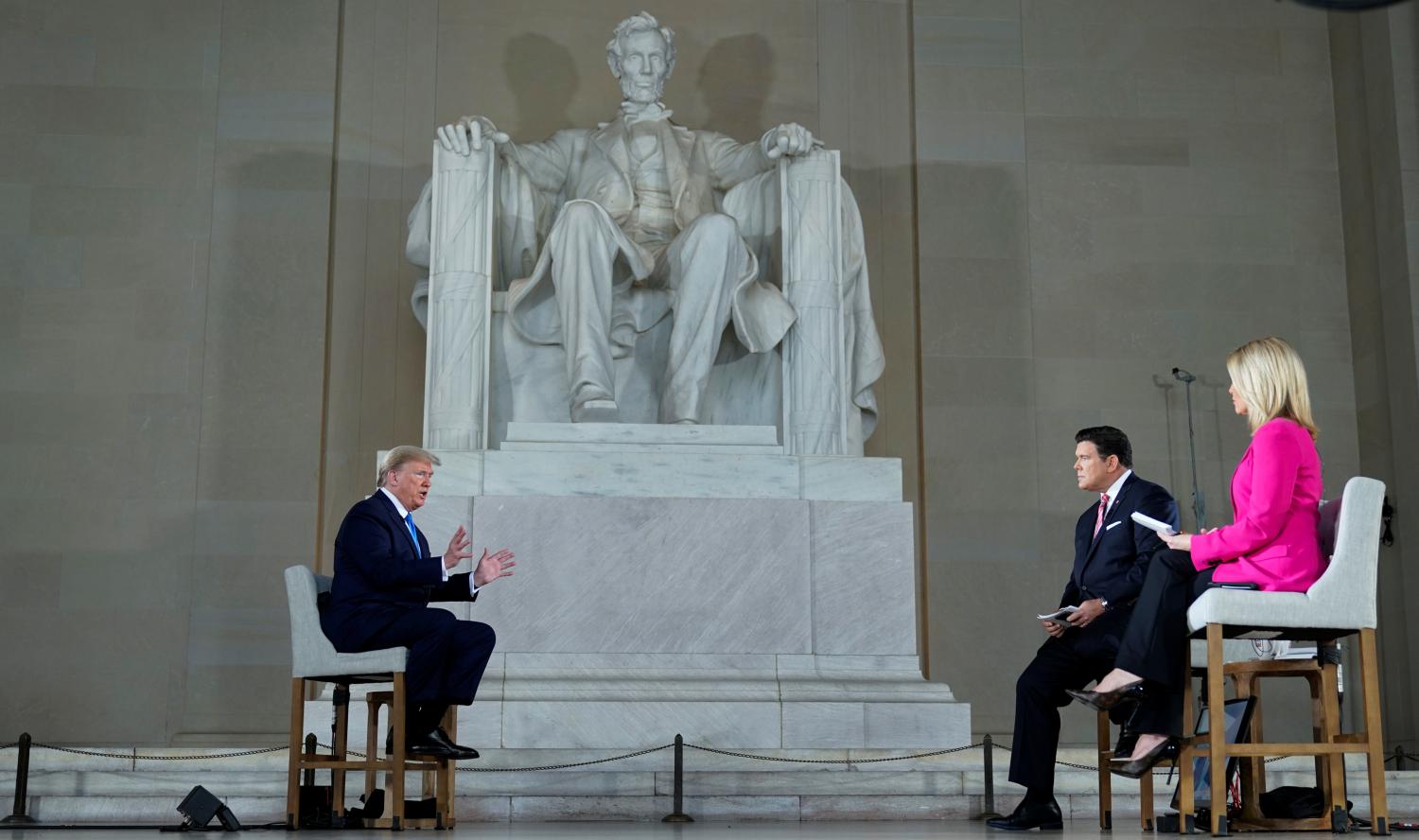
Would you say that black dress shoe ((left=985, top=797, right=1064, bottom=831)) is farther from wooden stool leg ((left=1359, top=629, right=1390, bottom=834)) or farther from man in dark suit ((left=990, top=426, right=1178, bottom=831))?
wooden stool leg ((left=1359, top=629, right=1390, bottom=834))

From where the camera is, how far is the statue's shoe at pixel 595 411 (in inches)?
285

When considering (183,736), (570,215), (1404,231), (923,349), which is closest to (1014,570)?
(923,349)

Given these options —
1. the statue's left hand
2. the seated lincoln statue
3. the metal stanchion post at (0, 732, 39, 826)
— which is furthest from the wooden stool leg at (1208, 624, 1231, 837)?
the statue's left hand

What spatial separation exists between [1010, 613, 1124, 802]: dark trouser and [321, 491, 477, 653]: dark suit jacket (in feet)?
6.07

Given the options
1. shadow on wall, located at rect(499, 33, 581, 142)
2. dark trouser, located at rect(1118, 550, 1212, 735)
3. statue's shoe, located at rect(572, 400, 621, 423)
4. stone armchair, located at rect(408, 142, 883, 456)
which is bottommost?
dark trouser, located at rect(1118, 550, 1212, 735)

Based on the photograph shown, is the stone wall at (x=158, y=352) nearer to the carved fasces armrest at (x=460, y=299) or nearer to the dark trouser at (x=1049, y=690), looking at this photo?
the carved fasces armrest at (x=460, y=299)

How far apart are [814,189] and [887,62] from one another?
2.90 meters

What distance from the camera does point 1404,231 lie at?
945 cm

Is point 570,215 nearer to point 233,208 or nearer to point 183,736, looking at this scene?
point 233,208

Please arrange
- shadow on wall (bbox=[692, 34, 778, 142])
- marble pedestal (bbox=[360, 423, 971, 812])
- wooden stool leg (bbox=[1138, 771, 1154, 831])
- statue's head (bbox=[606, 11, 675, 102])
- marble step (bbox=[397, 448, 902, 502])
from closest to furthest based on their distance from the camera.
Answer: wooden stool leg (bbox=[1138, 771, 1154, 831]), marble pedestal (bbox=[360, 423, 971, 812]), marble step (bbox=[397, 448, 902, 502]), statue's head (bbox=[606, 11, 675, 102]), shadow on wall (bbox=[692, 34, 778, 142])

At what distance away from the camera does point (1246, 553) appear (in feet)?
14.9

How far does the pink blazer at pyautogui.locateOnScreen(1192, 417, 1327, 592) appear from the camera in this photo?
4.43 metres

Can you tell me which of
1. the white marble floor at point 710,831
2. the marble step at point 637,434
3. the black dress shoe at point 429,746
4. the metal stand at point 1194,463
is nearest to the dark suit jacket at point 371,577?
the black dress shoe at point 429,746

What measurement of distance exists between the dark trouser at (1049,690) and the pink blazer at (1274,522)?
1.80 feet
